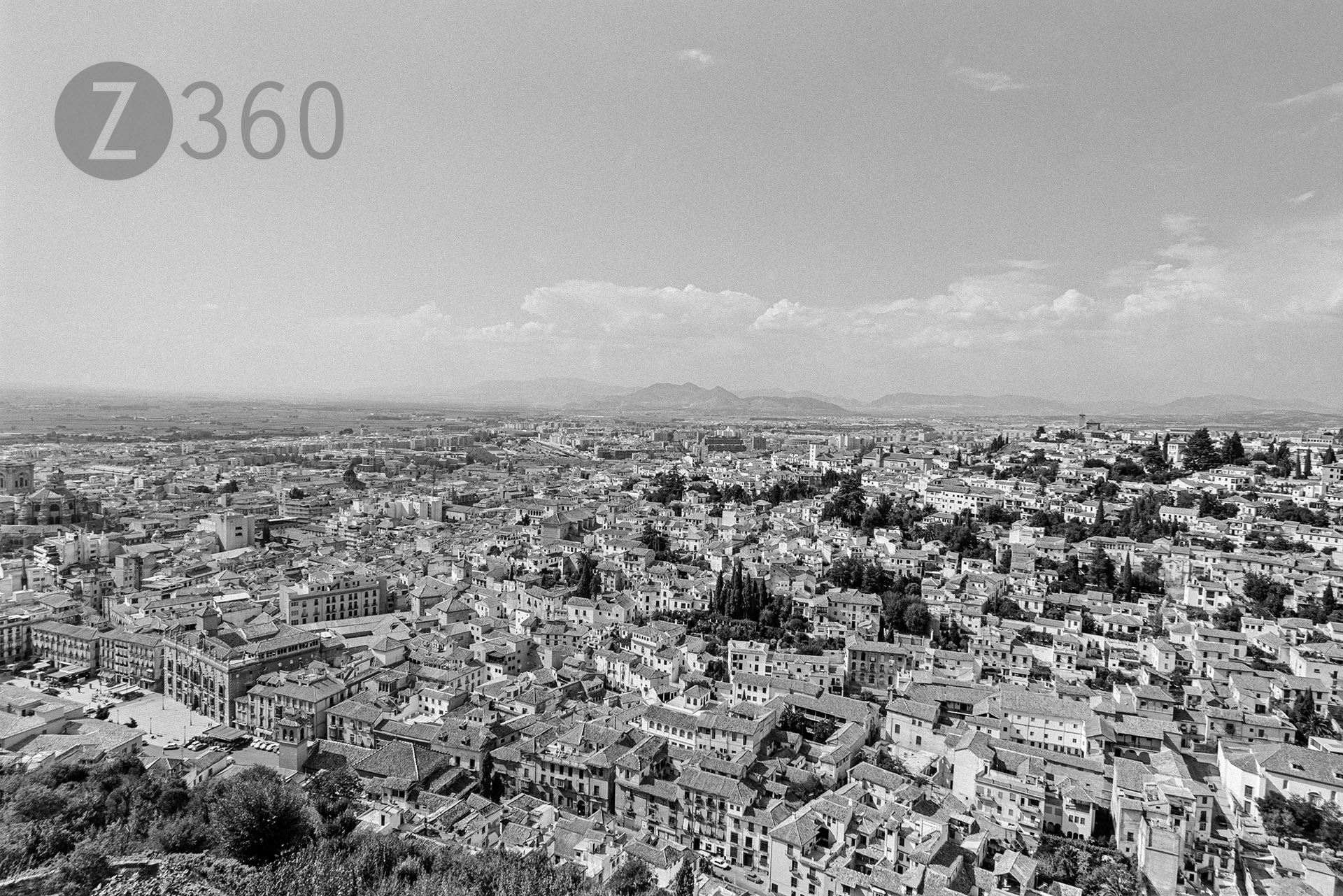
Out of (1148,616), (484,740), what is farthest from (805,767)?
(1148,616)

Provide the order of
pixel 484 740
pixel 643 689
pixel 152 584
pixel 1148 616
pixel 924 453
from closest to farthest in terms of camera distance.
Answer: pixel 484 740, pixel 643 689, pixel 1148 616, pixel 152 584, pixel 924 453

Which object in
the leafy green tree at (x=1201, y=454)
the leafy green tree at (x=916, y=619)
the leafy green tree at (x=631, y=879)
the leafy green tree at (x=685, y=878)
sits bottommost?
the leafy green tree at (x=685, y=878)

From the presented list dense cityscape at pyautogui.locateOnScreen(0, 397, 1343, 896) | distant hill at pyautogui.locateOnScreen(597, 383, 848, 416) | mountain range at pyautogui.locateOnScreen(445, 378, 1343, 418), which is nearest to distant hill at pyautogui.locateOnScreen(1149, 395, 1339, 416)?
mountain range at pyautogui.locateOnScreen(445, 378, 1343, 418)

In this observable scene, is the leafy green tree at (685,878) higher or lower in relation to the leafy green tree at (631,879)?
lower

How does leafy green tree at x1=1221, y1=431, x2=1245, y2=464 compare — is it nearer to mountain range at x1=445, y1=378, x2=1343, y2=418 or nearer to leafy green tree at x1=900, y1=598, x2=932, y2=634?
leafy green tree at x1=900, y1=598, x2=932, y2=634

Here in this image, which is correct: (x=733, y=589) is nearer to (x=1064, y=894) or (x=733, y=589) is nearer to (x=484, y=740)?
(x=484, y=740)

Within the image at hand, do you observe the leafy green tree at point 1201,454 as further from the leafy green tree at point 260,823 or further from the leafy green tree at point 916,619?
the leafy green tree at point 260,823

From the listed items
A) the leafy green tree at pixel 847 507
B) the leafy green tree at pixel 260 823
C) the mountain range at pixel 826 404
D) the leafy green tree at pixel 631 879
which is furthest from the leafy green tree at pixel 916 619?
the mountain range at pixel 826 404

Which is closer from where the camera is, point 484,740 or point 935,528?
point 484,740

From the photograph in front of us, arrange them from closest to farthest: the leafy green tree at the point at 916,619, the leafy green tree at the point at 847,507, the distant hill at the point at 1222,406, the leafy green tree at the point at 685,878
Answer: the leafy green tree at the point at 685,878 < the leafy green tree at the point at 916,619 < the leafy green tree at the point at 847,507 < the distant hill at the point at 1222,406
